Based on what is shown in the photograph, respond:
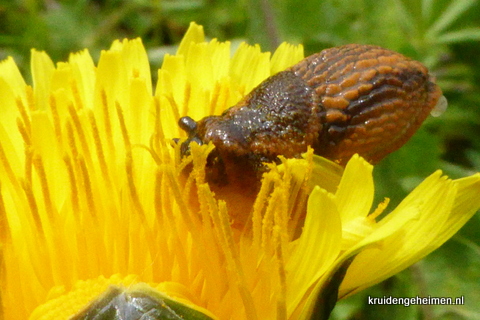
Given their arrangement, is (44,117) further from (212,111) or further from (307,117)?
(307,117)

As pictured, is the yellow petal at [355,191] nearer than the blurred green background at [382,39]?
Yes

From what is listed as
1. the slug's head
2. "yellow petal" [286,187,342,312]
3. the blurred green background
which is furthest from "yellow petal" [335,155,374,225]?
the blurred green background

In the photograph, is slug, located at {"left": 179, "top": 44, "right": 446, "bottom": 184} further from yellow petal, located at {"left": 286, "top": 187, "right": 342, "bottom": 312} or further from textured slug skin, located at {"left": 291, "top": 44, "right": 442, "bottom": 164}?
yellow petal, located at {"left": 286, "top": 187, "right": 342, "bottom": 312}

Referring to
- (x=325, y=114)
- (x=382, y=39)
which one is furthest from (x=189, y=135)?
(x=382, y=39)

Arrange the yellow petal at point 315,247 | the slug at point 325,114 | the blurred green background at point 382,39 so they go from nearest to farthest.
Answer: the yellow petal at point 315,247 < the slug at point 325,114 < the blurred green background at point 382,39

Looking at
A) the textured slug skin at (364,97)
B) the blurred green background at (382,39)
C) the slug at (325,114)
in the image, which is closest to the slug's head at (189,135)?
the slug at (325,114)

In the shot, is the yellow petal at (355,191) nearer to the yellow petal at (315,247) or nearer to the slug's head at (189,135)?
the yellow petal at (315,247)

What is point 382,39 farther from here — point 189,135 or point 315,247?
point 315,247
